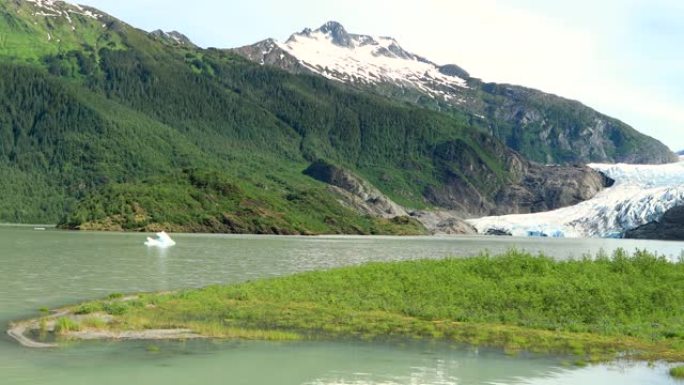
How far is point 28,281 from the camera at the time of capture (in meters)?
71.9

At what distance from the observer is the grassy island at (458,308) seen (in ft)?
139

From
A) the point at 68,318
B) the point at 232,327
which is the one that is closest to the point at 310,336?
the point at 232,327

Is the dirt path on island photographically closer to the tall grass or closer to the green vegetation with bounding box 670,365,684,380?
the tall grass

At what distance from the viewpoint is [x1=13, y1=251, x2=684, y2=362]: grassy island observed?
42281 millimetres

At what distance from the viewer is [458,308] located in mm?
51188

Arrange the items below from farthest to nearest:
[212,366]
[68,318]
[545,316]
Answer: [545,316]
[68,318]
[212,366]

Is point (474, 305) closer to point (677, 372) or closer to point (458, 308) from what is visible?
point (458, 308)

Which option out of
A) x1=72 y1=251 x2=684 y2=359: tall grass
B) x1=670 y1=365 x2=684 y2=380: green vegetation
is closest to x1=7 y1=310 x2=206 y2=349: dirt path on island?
x1=72 y1=251 x2=684 y2=359: tall grass

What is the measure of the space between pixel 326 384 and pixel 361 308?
840 inches

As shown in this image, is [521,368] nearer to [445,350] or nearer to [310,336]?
[445,350]

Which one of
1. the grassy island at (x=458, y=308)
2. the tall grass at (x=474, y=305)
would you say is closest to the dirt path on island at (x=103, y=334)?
the grassy island at (x=458, y=308)

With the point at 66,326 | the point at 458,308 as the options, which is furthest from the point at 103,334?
the point at 458,308

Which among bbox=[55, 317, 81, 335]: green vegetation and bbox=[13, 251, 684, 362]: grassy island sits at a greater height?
bbox=[13, 251, 684, 362]: grassy island

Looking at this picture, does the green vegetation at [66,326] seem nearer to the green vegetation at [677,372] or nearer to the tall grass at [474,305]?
the tall grass at [474,305]
